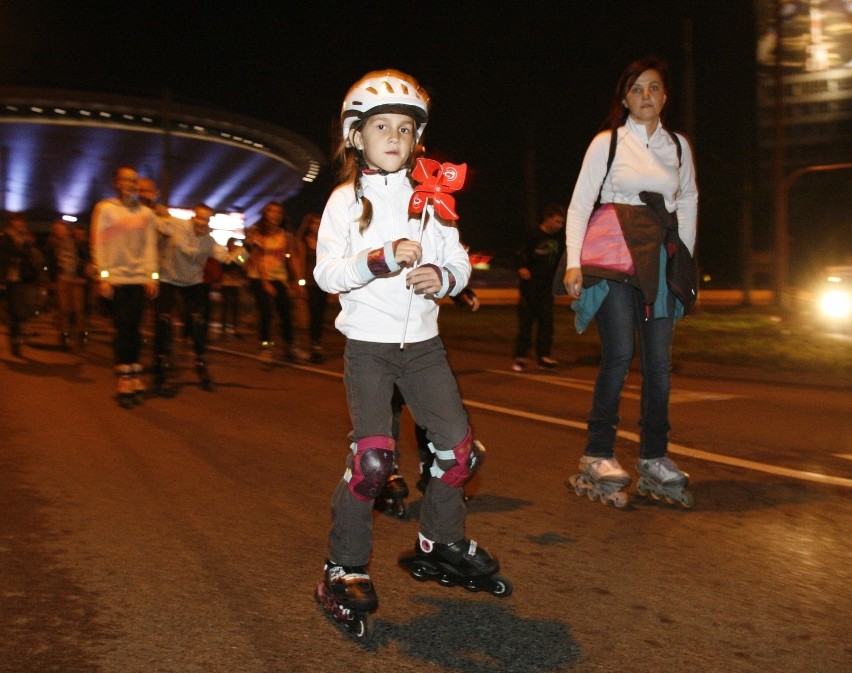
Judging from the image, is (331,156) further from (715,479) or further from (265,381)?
(265,381)

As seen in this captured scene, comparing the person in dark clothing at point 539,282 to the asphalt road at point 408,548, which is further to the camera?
the person in dark clothing at point 539,282

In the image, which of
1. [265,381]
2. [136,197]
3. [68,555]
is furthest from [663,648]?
[265,381]

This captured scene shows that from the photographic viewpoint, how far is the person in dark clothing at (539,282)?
39.2 ft

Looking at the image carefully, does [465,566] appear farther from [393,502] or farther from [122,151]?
[122,151]

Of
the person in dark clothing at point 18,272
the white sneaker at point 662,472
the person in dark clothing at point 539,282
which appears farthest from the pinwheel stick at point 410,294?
the person in dark clothing at point 18,272

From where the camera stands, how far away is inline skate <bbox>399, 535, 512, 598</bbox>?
384cm

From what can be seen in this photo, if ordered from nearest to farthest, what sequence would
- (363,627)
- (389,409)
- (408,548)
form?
(363,627), (389,409), (408,548)

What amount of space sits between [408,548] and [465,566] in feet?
2.46

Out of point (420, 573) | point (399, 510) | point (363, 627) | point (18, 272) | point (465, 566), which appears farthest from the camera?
point (18, 272)

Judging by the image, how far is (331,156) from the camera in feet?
12.9

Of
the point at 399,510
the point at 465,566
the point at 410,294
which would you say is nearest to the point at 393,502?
the point at 399,510

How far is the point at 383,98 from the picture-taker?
3592mm

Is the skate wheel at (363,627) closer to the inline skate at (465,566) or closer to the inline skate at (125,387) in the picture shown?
the inline skate at (465,566)

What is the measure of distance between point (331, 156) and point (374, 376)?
0.89 metres
